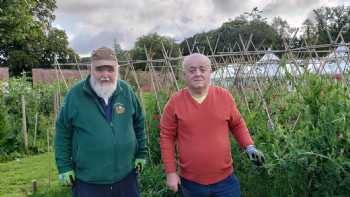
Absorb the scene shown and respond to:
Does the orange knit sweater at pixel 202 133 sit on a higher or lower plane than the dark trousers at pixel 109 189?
higher

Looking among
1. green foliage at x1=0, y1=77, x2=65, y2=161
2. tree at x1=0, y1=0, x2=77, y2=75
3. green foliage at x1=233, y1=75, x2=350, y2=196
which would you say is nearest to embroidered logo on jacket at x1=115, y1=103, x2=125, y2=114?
green foliage at x1=233, y1=75, x2=350, y2=196

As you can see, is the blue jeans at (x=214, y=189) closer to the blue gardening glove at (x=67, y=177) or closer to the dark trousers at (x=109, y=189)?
the dark trousers at (x=109, y=189)

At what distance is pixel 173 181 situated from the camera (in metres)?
2.74

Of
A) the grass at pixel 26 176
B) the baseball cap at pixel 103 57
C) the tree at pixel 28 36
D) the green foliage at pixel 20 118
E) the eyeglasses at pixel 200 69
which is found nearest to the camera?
the eyeglasses at pixel 200 69

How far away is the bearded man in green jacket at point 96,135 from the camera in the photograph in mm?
2834

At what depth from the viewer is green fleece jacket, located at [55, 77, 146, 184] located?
2.83 meters

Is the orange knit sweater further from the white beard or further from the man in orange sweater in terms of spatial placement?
the white beard

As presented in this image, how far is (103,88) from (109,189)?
2.20 ft

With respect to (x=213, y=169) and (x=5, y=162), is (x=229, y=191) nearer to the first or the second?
(x=213, y=169)

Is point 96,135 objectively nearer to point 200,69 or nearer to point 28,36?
point 200,69

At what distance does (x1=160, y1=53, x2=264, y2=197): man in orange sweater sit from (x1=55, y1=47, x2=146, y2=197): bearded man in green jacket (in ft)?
1.05

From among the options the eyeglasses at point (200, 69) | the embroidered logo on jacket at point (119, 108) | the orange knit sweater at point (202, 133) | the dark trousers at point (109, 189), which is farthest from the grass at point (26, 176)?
the eyeglasses at point (200, 69)

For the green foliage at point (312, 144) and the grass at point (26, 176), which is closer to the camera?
the green foliage at point (312, 144)

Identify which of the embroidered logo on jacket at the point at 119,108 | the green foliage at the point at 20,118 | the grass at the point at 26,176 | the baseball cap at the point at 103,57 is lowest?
the grass at the point at 26,176
